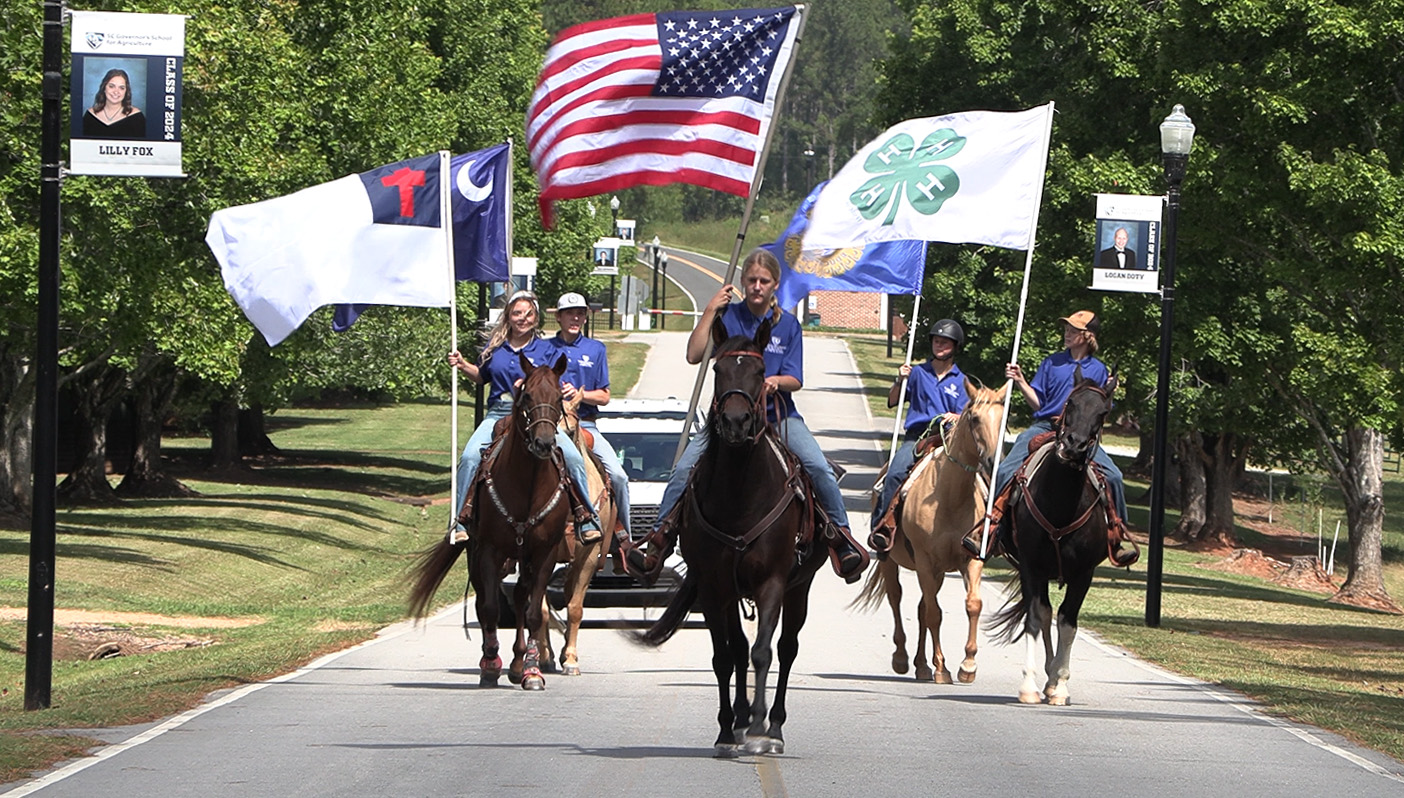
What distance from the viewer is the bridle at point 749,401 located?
9.70m

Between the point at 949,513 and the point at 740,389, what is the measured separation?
236 inches

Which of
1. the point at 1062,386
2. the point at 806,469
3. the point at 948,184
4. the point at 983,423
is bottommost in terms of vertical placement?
the point at 806,469

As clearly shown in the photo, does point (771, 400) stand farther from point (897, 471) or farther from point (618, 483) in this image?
point (897, 471)

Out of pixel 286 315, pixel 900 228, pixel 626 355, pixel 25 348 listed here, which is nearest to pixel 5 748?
pixel 286 315

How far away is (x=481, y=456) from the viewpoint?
46.7ft

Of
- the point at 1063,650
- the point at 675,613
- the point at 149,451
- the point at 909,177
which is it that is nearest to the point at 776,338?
the point at 675,613

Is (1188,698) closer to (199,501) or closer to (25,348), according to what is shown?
(25,348)

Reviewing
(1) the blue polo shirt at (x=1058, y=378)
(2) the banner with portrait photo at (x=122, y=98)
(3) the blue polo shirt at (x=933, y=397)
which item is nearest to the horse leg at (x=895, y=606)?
(3) the blue polo shirt at (x=933, y=397)

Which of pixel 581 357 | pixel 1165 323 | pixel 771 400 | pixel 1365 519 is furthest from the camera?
pixel 1365 519

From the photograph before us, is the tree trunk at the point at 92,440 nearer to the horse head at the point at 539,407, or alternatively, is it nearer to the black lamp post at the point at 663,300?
the horse head at the point at 539,407

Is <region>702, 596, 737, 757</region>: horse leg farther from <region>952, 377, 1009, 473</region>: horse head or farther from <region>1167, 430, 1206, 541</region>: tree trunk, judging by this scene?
<region>1167, 430, 1206, 541</region>: tree trunk

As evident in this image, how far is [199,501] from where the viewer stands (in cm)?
3822

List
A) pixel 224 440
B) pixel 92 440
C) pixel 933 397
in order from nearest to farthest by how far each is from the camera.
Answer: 1. pixel 933 397
2. pixel 92 440
3. pixel 224 440

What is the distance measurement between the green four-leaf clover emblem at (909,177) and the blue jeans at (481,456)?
3360mm
